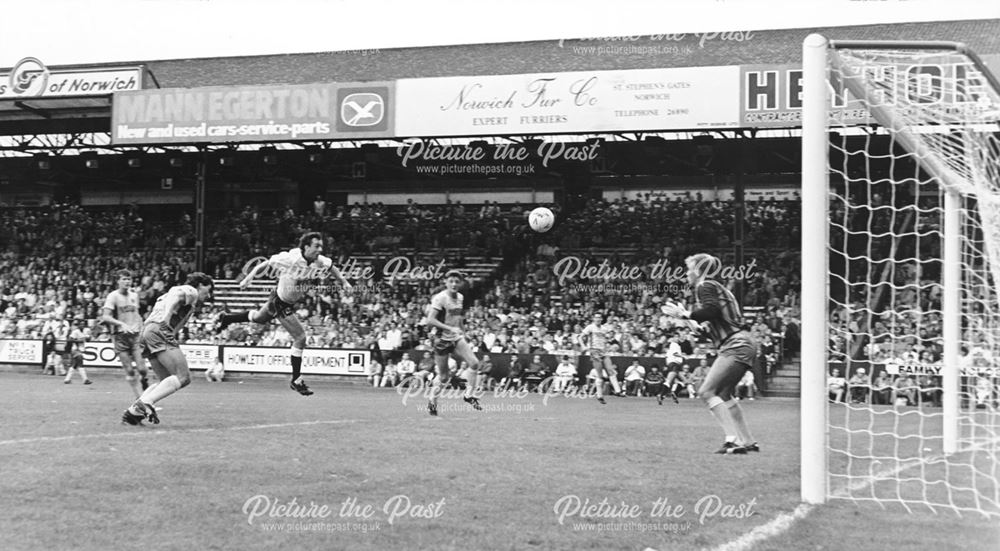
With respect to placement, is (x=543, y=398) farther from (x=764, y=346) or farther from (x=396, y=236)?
(x=396, y=236)

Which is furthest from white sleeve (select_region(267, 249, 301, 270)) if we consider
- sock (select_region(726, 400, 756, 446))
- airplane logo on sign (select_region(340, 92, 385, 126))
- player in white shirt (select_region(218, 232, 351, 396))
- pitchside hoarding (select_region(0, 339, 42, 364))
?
pitchside hoarding (select_region(0, 339, 42, 364))

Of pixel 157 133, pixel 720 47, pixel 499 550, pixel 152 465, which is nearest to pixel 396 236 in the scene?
A: pixel 157 133

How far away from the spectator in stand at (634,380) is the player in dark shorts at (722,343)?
14655 millimetres

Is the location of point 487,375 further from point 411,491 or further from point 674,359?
point 411,491

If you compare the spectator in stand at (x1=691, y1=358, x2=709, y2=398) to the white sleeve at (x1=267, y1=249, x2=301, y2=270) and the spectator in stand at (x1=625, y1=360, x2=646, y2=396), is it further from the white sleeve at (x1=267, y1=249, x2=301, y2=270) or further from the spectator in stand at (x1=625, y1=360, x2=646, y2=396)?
the white sleeve at (x1=267, y1=249, x2=301, y2=270)

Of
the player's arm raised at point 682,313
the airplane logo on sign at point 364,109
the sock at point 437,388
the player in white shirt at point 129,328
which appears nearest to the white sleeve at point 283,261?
the sock at point 437,388

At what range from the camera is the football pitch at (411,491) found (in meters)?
6.30

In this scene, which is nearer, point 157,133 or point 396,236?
point 157,133

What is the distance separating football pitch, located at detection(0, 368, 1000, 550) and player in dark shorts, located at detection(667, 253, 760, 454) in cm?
45

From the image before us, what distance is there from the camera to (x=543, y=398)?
899 inches

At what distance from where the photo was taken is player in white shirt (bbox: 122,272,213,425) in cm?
1195

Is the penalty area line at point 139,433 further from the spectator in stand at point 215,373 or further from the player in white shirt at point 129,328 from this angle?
the spectator in stand at point 215,373

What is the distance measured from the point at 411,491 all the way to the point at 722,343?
3984mm

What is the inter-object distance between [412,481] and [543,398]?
1473cm
